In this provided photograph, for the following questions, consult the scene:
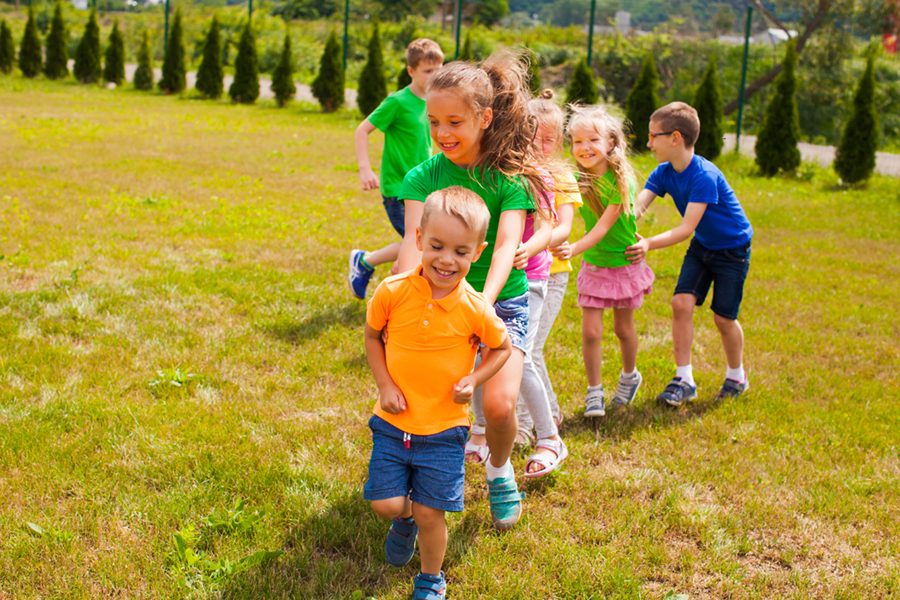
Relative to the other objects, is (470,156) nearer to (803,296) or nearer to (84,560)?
(84,560)

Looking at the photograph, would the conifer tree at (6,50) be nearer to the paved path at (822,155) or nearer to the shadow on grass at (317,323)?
the paved path at (822,155)

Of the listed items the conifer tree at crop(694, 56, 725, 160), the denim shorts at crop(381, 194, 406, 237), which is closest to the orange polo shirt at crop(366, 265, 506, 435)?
the denim shorts at crop(381, 194, 406, 237)

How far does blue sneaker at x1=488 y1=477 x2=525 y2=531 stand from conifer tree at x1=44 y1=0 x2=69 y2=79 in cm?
2812

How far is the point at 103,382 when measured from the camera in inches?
188

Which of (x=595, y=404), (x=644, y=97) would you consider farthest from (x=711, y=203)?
(x=644, y=97)

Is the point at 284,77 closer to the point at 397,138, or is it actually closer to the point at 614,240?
the point at 397,138

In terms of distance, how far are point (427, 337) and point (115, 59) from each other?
1081 inches

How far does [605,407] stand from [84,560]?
2806 mm

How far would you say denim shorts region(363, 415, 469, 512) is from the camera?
295cm

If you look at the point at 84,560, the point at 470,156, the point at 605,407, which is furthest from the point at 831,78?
the point at 84,560

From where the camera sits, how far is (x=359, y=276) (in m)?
6.60

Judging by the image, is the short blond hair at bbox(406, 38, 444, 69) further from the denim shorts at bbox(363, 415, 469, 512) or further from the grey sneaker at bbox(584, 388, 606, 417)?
the denim shorts at bbox(363, 415, 469, 512)

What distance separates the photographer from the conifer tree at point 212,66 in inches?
985

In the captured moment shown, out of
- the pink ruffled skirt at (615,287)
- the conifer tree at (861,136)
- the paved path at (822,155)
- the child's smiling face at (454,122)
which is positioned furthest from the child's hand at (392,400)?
the paved path at (822,155)
